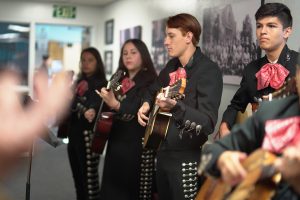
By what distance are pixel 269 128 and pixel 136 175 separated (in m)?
2.29

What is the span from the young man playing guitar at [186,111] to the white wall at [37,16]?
549cm

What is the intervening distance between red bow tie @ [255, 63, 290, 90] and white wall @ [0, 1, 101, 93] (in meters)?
6.05

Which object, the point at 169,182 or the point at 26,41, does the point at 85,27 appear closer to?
the point at 26,41

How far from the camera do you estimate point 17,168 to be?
3.74ft

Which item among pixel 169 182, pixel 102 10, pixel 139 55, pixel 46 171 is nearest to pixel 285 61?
pixel 169 182

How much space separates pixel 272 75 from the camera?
218 centimetres

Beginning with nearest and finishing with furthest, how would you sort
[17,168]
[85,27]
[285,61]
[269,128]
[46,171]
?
[17,168] → [269,128] → [285,61] → [46,171] → [85,27]

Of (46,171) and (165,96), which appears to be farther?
(46,171)

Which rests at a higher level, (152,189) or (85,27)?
(85,27)

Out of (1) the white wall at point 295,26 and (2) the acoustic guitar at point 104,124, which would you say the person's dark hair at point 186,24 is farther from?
(2) the acoustic guitar at point 104,124

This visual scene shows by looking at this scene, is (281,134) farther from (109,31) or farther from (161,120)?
(109,31)

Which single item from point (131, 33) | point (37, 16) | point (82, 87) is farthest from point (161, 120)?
point (37, 16)

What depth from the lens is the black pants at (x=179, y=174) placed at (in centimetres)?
251

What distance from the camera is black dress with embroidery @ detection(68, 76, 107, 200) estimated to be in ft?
12.8
